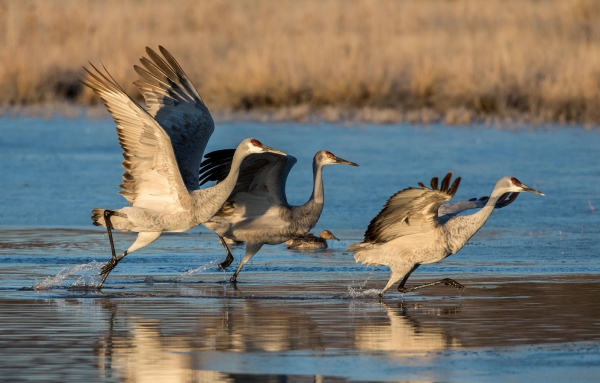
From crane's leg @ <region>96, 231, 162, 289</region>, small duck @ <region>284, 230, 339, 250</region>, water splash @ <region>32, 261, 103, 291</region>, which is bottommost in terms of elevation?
small duck @ <region>284, 230, 339, 250</region>

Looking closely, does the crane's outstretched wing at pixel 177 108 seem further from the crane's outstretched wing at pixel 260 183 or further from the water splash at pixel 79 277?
the water splash at pixel 79 277

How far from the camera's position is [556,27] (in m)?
27.8

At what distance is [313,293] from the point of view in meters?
9.07

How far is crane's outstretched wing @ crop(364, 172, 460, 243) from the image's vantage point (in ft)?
28.6

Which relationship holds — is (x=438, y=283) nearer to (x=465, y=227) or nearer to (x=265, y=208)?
(x=465, y=227)

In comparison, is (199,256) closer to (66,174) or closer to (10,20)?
(66,174)

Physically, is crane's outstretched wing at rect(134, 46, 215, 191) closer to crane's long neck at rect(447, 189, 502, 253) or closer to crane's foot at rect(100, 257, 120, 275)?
crane's foot at rect(100, 257, 120, 275)

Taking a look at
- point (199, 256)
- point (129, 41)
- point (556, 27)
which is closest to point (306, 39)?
point (129, 41)

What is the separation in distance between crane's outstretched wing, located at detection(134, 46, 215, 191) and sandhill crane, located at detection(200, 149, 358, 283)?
1.55ft

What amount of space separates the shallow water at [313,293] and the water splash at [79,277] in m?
0.02

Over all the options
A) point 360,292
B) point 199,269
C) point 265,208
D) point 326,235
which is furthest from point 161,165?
point 326,235

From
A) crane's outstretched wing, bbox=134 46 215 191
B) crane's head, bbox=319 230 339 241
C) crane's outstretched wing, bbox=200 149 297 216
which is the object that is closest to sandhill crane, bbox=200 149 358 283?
crane's outstretched wing, bbox=200 149 297 216

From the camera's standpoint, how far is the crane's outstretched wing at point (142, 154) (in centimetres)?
929

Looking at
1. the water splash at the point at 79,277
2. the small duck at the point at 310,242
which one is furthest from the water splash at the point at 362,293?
the small duck at the point at 310,242
